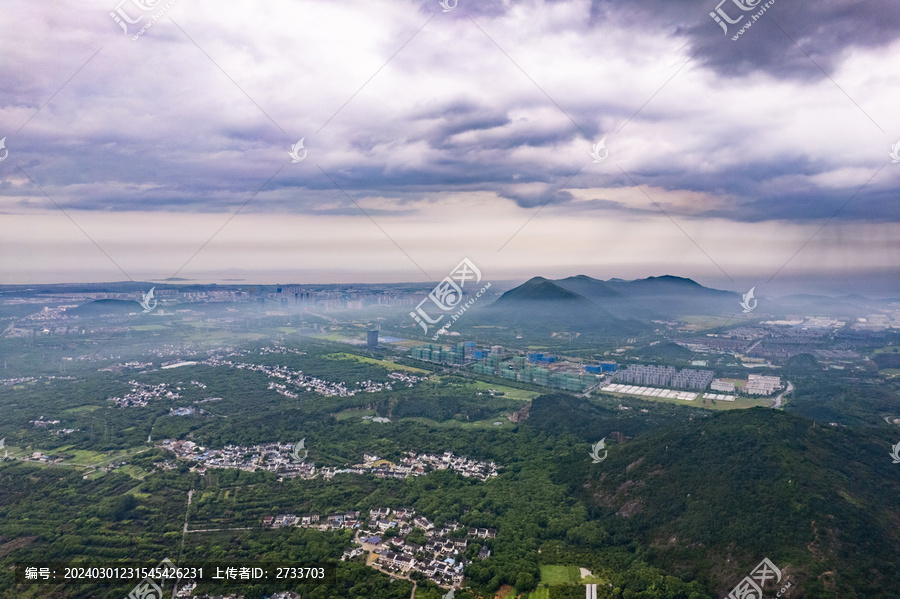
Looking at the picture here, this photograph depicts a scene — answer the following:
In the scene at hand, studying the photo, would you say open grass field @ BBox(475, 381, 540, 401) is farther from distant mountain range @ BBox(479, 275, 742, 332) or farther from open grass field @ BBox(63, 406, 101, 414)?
distant mountain range @ BBox(479, 275, 742, 332)

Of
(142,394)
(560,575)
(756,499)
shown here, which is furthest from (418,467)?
(142,394)

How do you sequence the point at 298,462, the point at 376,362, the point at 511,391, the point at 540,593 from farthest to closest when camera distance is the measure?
the point at 376,362, the point at 511,391, the point at 298,462, the point at 540,593

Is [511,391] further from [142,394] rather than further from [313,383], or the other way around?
[142,394]

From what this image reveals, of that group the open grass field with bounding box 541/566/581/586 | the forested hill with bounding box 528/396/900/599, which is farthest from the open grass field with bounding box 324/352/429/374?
the open grass field with bounding box 541/566/581/586

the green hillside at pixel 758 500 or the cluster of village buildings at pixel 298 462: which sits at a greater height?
the green hillside at pixel 758 500

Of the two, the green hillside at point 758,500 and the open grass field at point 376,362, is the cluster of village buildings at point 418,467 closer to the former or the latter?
the green hillside at point 758,500

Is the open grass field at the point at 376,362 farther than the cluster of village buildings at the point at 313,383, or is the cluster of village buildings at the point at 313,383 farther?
the open grass field at the point at 376,362

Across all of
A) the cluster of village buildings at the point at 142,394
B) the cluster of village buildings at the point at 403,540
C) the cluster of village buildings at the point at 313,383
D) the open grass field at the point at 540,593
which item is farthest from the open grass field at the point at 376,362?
the open grass field at the point at 540,593

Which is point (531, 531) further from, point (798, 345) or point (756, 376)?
point (798, 345)
